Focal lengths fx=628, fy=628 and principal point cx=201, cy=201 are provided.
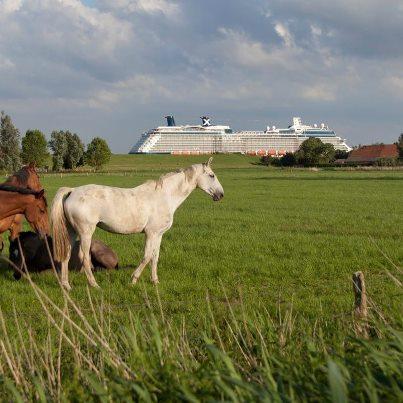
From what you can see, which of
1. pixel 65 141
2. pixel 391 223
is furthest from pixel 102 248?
pixel 65 141

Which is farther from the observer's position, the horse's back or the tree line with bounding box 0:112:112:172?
the tree line with bounding box 0:112:112:172

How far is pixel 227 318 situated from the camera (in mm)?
7234

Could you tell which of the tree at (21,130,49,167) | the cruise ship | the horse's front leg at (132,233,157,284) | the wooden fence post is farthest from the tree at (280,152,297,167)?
the wooden fence post

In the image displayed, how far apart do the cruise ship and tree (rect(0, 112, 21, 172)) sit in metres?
83.5

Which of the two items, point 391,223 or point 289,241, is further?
point 391,223

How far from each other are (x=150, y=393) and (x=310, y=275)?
7776 millimetres

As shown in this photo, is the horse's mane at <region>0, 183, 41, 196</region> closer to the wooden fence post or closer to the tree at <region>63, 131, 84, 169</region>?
the wooden fence post

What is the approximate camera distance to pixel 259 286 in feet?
33.0

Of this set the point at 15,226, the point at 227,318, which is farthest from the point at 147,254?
the point at 227,318

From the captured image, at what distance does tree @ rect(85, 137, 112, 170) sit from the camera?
418 feet

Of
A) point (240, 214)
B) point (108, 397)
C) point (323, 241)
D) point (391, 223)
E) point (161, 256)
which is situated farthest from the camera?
point (240, 214)

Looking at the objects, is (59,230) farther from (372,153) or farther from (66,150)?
(372,153)

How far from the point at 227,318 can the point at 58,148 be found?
117m

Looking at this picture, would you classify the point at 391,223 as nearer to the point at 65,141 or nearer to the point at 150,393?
the point at 150,393
